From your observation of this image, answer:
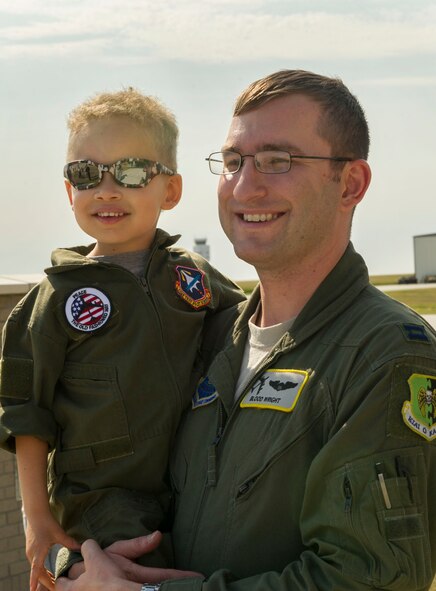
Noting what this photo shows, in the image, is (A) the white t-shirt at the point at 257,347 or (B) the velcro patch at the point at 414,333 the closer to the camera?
(B) the velcro patch at the point at 414,333

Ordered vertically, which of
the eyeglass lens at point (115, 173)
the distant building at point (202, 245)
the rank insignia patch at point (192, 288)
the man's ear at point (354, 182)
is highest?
the eyeglass lens at point (115, 173)

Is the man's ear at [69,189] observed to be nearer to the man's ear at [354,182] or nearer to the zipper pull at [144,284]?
the zipper pull at [144,284]

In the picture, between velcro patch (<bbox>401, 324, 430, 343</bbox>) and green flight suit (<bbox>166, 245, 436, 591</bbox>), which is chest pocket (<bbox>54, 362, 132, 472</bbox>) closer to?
green flight suit (<bbox>166, 245, 436, 591</bbox>)

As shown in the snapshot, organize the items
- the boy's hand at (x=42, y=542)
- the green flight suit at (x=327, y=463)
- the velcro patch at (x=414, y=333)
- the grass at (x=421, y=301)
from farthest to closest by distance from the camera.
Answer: the grass at (x=421, y=301), the boy's hand at (x=42, y=542), the velcro patch at (x=414, y=333), the green flight suit at (x=327, y=463)

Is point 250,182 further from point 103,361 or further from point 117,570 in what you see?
point 117,570

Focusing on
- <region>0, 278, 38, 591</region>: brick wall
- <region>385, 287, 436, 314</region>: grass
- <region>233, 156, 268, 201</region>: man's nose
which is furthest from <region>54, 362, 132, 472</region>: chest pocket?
<region>385, 287, 436, 314</region>: grass

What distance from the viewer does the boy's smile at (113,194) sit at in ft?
9.04

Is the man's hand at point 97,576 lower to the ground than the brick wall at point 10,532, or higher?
higher

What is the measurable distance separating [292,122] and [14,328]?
1.13m

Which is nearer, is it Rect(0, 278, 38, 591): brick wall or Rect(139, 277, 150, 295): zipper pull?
Rect(139, 277, 150, 295): zipper pull

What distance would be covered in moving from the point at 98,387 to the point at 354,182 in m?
1.04

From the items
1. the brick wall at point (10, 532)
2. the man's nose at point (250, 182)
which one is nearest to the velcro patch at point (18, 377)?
the man's nose at point (250, 182)

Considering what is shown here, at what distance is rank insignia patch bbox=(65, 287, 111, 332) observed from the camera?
262 centimetres

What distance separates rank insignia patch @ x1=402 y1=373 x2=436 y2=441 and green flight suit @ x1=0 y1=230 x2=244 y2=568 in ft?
2.99
